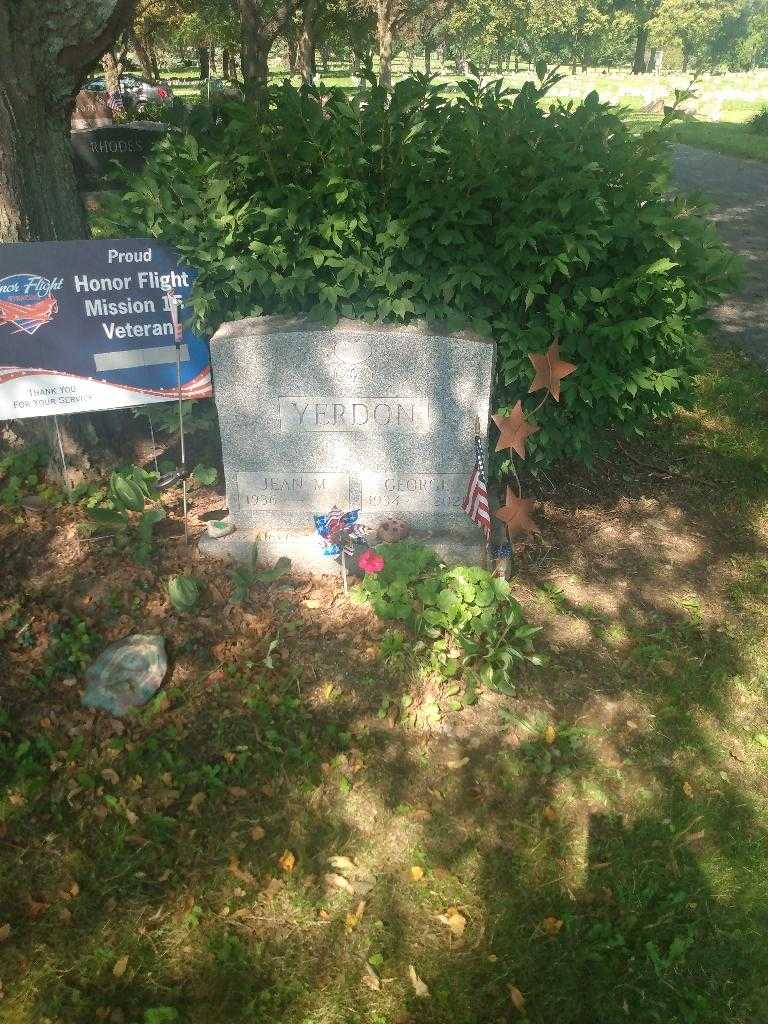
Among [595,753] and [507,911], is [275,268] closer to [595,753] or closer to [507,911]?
[595,753]

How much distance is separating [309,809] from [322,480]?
2080 millimetres

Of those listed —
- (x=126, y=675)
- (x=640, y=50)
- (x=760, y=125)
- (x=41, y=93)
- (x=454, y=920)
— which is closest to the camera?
(x=454, y=920)

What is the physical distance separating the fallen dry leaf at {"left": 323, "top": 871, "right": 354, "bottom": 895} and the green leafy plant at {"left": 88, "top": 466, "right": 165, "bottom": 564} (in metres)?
2.27

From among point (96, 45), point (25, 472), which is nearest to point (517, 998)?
point (25, 472)

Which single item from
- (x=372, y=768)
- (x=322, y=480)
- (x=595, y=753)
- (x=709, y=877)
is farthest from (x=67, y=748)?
(x=709, y=877)

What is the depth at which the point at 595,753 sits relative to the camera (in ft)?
11.8

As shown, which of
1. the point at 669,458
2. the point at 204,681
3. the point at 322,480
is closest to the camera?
the point at 204,681

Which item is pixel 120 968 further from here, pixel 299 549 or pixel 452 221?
pixel 452 221

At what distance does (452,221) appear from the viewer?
3967 millimetres

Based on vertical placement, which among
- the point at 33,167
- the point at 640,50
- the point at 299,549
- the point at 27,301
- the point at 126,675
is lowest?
the point at 126,675

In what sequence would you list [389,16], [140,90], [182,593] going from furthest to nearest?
[140,90] → [389,16] → [182,593]

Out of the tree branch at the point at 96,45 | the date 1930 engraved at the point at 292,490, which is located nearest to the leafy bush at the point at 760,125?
the tree branch at the point at 96,45

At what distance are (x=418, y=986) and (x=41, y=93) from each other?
508 cm

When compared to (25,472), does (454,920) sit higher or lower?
lower
